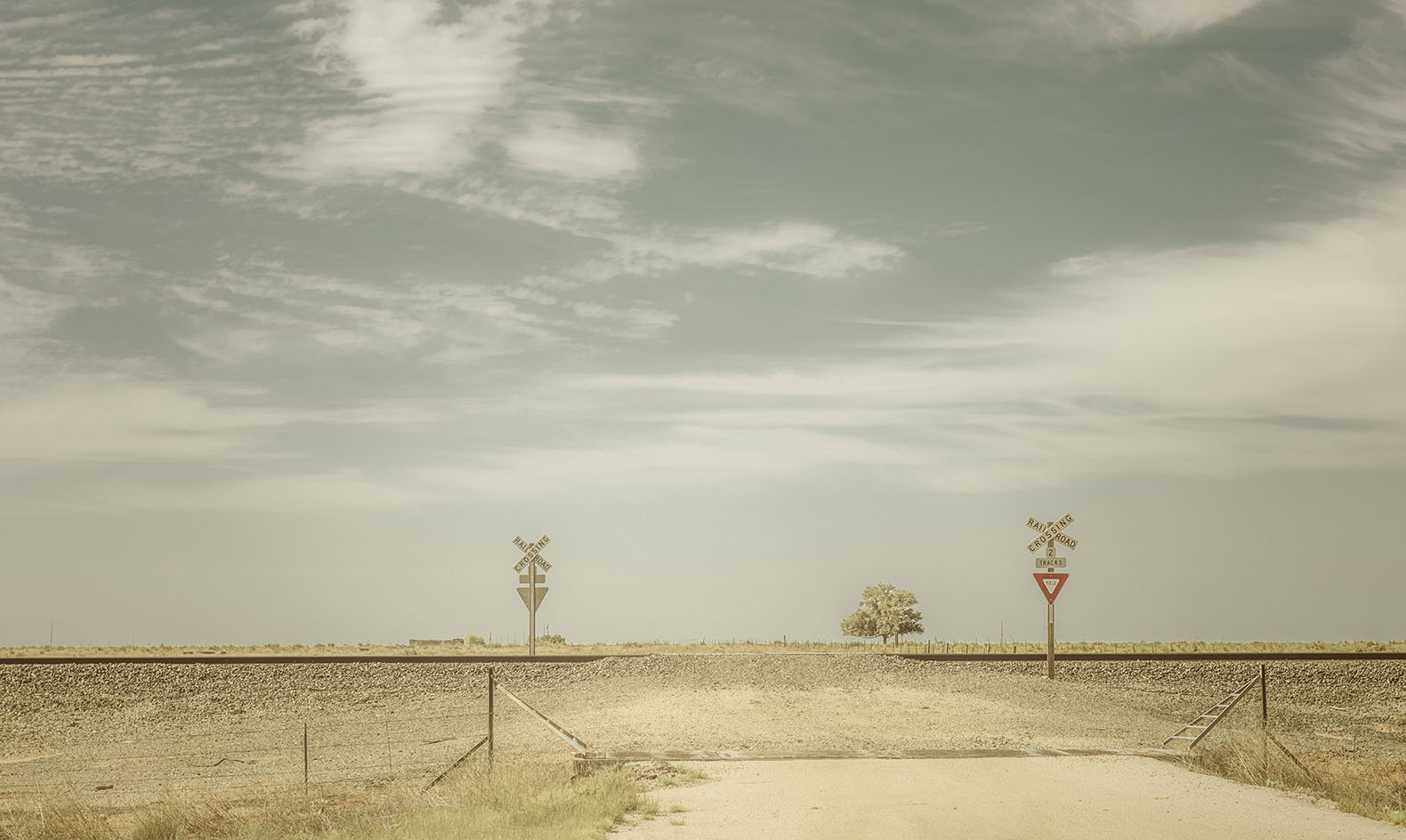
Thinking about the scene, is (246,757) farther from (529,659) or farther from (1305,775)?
(1305,775)

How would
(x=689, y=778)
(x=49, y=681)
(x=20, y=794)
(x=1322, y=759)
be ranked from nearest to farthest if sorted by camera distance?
(x=689, y=778) < (x=20, y=794) < (x=1322, y=759) < (x=49, y=681)

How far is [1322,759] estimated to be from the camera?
22.4 m

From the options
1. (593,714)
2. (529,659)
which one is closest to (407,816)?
(593,714)

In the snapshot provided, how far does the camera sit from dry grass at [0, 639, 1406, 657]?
4231cm

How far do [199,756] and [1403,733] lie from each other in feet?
96.9

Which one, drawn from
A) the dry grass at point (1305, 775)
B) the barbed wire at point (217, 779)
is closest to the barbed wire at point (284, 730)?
the barbed wire at point (217, 779)

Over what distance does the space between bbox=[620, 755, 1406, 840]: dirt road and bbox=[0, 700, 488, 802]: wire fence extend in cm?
754

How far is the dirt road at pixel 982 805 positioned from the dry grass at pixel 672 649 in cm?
2025

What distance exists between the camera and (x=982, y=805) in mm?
15375

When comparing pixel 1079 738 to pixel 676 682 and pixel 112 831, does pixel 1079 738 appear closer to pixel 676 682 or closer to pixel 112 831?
pixel 676 682

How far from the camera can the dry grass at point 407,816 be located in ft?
46.4

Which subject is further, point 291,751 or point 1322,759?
point 291,751

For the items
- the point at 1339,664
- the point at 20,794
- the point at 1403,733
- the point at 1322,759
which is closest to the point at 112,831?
the point at 20,794

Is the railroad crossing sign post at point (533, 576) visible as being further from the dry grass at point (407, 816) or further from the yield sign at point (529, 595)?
the dry grass at point (407, 816)
